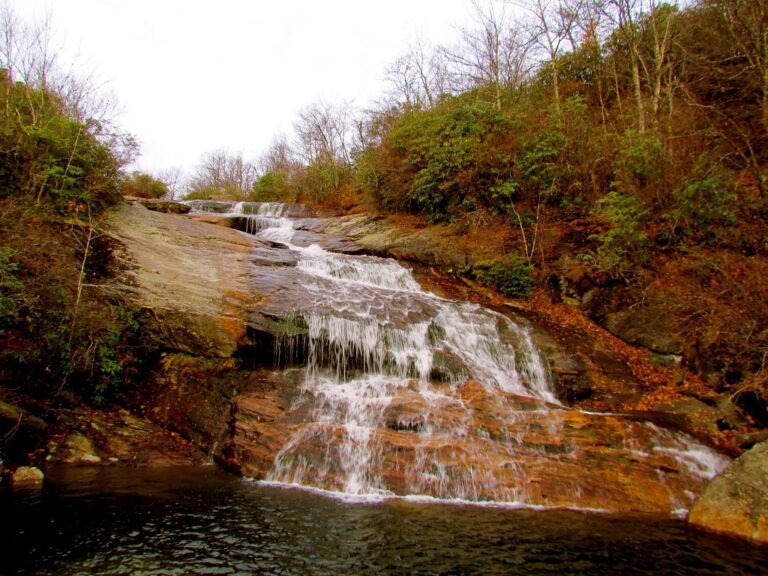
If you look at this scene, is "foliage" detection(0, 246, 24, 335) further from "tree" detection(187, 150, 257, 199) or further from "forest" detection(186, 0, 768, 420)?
"tree" detection(187, 150, 257, 199)

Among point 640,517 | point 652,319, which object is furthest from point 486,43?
point 640,517

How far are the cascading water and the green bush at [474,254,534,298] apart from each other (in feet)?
7.08

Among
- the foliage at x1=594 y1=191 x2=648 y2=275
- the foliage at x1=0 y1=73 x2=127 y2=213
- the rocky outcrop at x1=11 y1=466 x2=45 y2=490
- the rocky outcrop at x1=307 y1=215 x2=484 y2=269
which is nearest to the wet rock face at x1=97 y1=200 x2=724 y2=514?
the rocky outcrop at x1=11 y1=466 x2=45 y2=490

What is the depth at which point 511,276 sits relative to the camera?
41.7ft

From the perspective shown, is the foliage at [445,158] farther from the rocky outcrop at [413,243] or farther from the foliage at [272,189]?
the foliage at [272,189]

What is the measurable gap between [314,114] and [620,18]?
2353 centimetres

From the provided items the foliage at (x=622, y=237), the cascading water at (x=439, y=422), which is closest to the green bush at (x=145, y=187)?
the cascading water at (x=439, y=422)

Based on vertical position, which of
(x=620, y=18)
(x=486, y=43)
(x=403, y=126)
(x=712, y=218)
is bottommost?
(x=712, y=218)

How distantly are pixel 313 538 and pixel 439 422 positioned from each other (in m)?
3.18

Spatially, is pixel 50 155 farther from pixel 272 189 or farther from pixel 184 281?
pixel 272 189

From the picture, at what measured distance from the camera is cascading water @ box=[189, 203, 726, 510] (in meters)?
6.29

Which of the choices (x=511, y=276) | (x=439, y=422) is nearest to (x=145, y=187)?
(x=511, y=276)

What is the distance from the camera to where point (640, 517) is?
5.59 metres

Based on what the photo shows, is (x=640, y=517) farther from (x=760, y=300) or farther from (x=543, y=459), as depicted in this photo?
(x=760, y=300)
